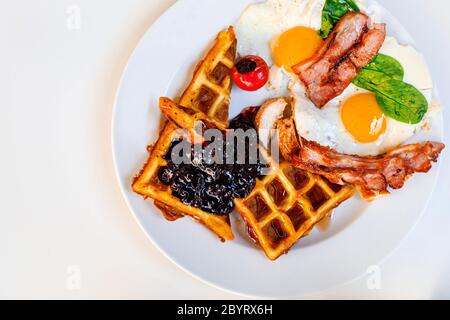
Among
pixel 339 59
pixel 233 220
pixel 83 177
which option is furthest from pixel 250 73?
pixel 83 177

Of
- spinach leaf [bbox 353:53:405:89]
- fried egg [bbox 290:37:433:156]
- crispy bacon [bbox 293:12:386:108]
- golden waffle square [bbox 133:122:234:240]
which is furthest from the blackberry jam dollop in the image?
spinach leaf [bbox 353:53:405:89]

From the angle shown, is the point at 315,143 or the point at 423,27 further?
the point at 423,27

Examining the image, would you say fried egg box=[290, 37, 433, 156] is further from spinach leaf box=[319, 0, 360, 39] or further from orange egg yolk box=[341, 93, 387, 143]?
spinach leaf box=[319, 0, 360, 39]

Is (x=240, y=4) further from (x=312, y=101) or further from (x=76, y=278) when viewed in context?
(x=76, y=278)

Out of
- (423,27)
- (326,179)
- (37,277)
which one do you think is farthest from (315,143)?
(37,277)

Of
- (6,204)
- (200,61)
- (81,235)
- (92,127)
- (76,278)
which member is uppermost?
(200,61)
